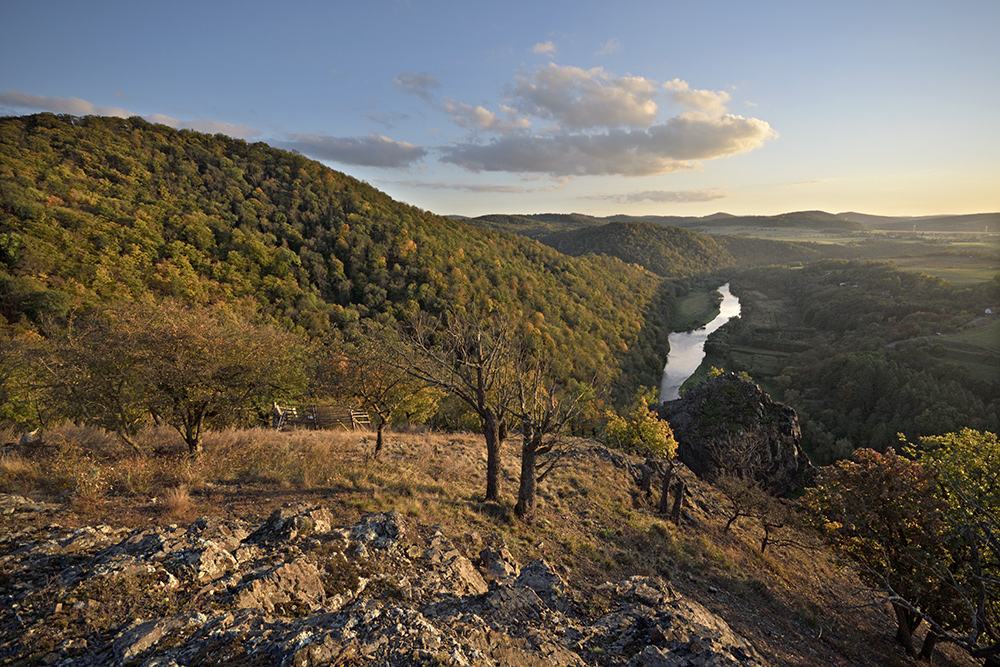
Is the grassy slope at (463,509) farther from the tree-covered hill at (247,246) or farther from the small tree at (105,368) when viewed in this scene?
the tree-covered hill at (247,246)

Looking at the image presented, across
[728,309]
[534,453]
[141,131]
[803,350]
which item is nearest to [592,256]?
[728,309]

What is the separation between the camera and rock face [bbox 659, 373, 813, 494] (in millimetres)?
34750

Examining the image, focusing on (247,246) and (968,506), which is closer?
(968,506)

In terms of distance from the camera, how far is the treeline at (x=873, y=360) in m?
46.7

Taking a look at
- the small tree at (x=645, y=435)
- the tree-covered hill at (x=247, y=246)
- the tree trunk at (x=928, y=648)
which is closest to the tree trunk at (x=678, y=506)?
the small tree at (x=645, y=435)

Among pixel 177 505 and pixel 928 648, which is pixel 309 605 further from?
pixel 928 648

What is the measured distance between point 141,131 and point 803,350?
141215mm

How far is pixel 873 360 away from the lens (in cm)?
5841

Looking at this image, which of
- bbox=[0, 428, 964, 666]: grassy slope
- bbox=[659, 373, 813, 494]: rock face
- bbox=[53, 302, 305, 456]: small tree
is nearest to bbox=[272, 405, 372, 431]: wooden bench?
bbox=[0, 428, 964, 666]: grassy slope

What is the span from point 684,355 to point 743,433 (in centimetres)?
6115

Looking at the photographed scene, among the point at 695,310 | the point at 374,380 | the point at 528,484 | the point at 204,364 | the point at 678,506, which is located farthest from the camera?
the point at 695,310

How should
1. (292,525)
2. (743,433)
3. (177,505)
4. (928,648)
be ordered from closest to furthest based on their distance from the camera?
(292,525) → (177,505) → (928,648) → (743,433)

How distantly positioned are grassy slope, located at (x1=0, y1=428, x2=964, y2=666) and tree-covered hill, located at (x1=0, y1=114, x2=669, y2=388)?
22437 millimetres

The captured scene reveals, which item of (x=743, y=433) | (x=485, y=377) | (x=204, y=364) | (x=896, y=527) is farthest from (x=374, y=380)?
(x=743, y=433)
